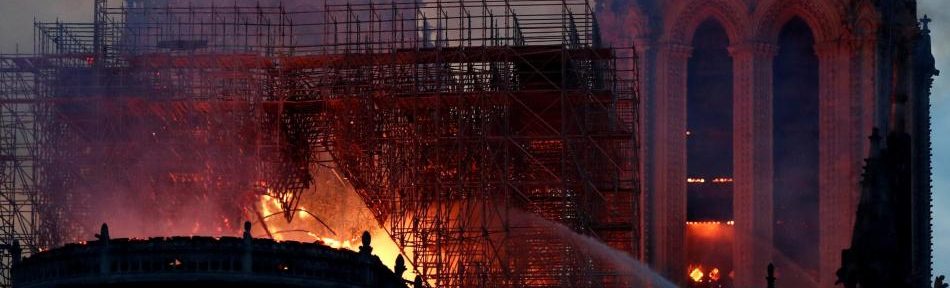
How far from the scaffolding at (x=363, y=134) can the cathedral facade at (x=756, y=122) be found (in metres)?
18.6

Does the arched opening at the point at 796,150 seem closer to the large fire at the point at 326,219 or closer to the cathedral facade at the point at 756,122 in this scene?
the cathedral facade at the point at 756,122

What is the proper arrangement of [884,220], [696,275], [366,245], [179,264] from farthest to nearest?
[696,275] → [366,245] → [179,264] → [884,220]

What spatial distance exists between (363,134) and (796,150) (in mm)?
26838

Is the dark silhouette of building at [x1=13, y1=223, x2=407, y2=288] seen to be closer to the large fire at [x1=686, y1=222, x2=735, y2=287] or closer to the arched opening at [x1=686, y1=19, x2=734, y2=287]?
the large fire at [x1=686, y1=222, x2=735, y2=287]

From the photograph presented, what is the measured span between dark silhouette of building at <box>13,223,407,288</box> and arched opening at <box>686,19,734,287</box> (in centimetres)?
4803

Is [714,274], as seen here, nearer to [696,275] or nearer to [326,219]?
[696,275]

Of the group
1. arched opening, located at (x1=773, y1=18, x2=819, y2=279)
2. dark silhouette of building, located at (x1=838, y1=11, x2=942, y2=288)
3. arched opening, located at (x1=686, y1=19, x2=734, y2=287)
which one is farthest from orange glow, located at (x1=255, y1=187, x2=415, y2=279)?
dark silhouette of building, located at (x1=838, y1=11, x2=942, y2=288)

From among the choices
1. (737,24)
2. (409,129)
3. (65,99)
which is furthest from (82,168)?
(737,24)

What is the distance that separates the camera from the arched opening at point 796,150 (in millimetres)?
115750

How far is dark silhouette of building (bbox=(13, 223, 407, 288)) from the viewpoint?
68938mm

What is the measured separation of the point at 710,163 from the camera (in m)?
118

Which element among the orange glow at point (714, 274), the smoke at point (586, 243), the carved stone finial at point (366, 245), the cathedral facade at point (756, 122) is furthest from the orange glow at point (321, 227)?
the orange glow at point (714, 274)

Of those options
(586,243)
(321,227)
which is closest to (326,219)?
(321,227)

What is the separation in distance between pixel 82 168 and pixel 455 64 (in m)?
12.0
